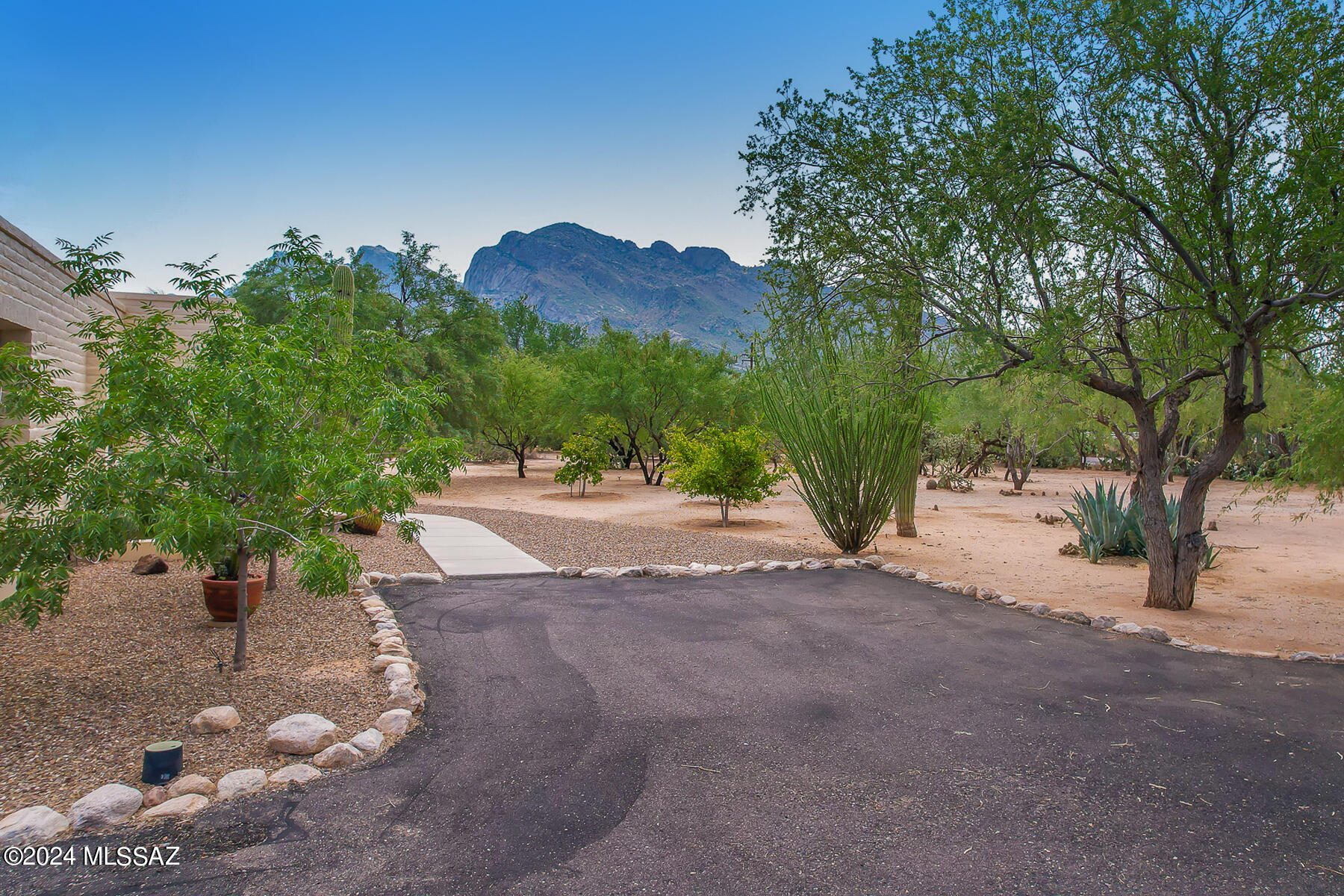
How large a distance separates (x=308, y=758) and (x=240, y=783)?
1.23ft

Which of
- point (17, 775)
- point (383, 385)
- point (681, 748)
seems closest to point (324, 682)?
point (17, 775)

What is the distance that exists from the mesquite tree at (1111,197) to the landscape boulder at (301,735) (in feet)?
19.8

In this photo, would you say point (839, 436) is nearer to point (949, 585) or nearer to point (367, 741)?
point (949, 585)

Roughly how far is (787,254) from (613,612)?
448cm

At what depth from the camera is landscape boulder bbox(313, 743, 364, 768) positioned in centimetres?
357

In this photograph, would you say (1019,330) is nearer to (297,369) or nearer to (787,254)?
(787,254)

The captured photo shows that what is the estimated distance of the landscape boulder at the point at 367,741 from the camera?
3.75 metres

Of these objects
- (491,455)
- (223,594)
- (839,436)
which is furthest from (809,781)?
(491,455)

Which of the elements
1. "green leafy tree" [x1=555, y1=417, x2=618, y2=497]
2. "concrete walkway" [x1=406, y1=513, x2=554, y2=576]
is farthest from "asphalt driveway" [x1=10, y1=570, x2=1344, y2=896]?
"green leafy tree" [x1=555, y1=417, x2=618, y2=497]

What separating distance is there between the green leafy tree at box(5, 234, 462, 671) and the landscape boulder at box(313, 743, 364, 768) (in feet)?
2.58

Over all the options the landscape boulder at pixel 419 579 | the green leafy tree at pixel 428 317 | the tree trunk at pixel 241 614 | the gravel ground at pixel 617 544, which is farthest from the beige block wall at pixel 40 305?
the green leafy tree at pixel 428 317

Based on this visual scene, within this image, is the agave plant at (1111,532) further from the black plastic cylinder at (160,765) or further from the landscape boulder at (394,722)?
the black plastic cylinder at (160,765)

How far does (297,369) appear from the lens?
454cm

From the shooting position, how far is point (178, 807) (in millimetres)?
3084
